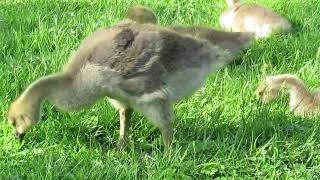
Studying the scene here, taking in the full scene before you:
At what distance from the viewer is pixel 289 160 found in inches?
138

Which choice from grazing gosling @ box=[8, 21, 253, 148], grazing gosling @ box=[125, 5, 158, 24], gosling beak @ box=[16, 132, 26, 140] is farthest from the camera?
grazing gosling @ box=[125, 5, 158, 24]

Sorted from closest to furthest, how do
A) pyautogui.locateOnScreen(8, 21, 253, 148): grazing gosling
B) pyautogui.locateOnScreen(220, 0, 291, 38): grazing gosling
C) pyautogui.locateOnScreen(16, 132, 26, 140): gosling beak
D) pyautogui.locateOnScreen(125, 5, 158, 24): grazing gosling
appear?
pyautogui.locateOnScreen(8, 21, 253, 148): grazing gosling → pyautogui.locateOnScreen(16, 132, 26, 140): gosling beak → pyautogui.locateOnScreen(125, 5, 158, 24): grazing gosling → pyautogui.locateOnScreen(220, 0, 291, 38): grazing gosling

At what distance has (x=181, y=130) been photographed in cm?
376

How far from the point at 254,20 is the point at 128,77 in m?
2.40

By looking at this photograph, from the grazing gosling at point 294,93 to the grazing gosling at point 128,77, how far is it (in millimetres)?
727

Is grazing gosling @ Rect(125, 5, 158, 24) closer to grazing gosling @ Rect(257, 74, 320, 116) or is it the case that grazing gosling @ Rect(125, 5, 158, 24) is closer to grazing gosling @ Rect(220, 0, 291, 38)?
grazing gosling @ Rect(257, 74, 320, 116)

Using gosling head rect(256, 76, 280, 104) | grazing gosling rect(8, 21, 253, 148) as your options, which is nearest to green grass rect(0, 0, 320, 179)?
gosling head rect(256, 76, 280, 104)

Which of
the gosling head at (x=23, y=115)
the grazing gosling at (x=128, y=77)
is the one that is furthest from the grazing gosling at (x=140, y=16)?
the gosling head at (x=23, y=115)

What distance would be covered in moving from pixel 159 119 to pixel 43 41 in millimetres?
1780

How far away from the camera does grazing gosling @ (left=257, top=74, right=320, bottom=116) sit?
3.98 meters

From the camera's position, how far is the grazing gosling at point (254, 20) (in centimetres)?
518

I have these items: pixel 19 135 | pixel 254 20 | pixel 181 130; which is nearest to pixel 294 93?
pixel 181 130

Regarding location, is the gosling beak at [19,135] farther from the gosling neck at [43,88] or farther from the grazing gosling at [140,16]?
the grazing gosling at [140,16]

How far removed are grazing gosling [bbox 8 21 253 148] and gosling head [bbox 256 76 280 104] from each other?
68cm
